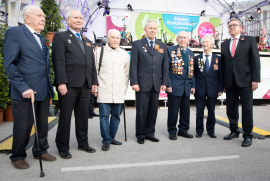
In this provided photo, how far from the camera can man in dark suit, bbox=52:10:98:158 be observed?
2242 millimetres

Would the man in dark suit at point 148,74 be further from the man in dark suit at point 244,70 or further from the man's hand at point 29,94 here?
the man's hand at point 29,94

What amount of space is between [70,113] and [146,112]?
1.06 metres

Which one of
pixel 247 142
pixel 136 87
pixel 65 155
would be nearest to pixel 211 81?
pixel 247 142

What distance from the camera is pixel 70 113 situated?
2.39 m

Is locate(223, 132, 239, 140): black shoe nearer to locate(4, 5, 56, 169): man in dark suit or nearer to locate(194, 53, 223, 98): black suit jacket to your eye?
locate(194, 53, 223, 98): black suit jacket

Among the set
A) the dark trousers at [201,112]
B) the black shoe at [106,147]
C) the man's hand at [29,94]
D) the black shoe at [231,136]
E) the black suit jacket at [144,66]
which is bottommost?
the black shoe at [231,136]

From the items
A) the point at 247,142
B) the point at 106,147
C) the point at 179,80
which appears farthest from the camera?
the point at 179,80

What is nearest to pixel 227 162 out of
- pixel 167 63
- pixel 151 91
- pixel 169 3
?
pixel 151 91

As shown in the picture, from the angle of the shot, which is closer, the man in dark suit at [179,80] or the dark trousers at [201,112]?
the man in dark suit at [179,80]

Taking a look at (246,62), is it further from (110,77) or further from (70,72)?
(70,72)

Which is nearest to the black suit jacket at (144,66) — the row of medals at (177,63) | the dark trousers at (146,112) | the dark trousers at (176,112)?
the dark trousers at (146,112)

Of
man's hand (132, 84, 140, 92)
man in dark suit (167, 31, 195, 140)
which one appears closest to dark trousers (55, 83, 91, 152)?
man's hand (132, 84, 140, 92)

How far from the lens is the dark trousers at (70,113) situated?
7.70 ft

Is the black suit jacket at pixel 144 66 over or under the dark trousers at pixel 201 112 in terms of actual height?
over
